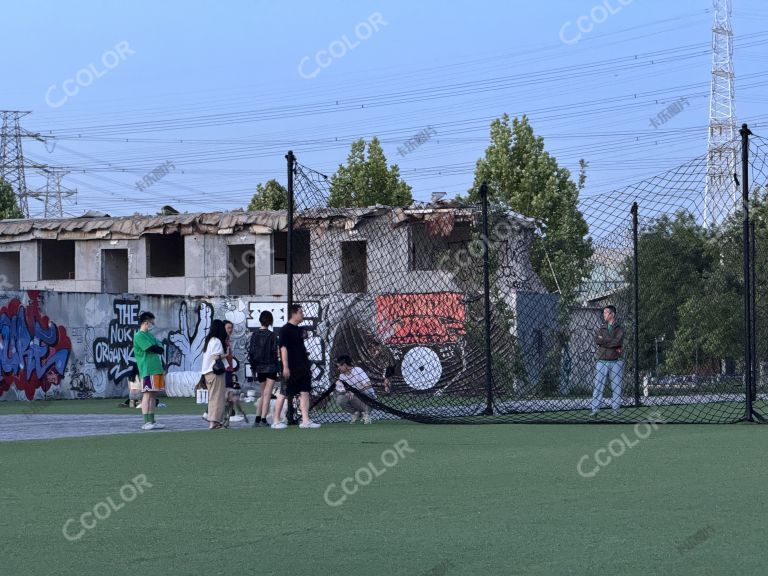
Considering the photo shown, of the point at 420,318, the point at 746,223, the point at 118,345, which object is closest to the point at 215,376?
the point at 746,223

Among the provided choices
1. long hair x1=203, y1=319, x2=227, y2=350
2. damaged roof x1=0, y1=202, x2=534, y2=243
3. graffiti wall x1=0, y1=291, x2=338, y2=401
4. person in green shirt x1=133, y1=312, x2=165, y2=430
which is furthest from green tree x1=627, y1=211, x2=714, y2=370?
damaged roof x1=0, y1=202, x2=534, y2=243

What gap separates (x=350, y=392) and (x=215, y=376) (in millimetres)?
2027

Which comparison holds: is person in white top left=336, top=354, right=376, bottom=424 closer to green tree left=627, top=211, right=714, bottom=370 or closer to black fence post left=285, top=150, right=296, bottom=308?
black fence post left=285, top=150, right=296, bottom=308

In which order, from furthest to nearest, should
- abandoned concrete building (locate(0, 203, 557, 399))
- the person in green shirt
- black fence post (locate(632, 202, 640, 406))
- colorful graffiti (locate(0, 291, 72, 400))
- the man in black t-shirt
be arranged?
colorful graffiti (locate(0, 291, 72, 400)) < abandoned concrete building (locate(0, 203, 557, 399)) < black fence post (locate(632, 202, 640, 406)) < the person in green shirt < the man in black t-shirt

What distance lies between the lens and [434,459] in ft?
40.1

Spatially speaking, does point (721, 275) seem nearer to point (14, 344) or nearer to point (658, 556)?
point (14, 344)

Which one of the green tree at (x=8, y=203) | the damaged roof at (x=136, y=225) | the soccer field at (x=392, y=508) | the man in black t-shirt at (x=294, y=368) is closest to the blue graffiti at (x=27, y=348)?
the damaged roof at (x=136, y=225)

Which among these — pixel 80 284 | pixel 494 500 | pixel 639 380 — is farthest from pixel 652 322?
pixel 80 284

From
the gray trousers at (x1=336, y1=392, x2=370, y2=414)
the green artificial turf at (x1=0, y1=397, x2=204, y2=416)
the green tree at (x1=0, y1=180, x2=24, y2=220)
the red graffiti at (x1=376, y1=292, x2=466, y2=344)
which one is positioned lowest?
the green artificial turf at (x1=0, y1=397, x2=204, y2=416)

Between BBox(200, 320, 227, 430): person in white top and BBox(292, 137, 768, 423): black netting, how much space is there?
179 centimetres

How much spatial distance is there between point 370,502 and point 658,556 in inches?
111

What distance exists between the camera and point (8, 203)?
6550cm

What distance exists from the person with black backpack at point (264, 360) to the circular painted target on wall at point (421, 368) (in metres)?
5.87

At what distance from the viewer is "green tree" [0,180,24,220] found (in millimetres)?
64831
